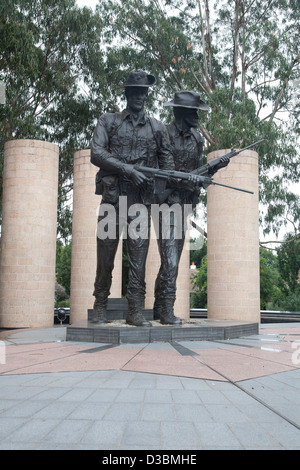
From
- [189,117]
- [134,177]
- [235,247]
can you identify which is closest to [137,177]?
[134,177]

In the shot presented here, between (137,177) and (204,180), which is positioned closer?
(137,177)

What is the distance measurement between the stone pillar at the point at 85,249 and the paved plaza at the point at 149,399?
8.27 metres

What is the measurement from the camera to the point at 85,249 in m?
12.8

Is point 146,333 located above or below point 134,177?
below

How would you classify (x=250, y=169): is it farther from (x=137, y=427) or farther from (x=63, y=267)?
(x=63, y=267)

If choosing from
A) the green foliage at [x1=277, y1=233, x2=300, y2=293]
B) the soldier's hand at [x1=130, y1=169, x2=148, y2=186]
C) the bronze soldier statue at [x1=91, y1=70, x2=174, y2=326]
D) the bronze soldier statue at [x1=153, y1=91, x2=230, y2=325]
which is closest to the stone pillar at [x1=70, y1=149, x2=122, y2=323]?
the bronze soldier statue at [x1=153, y1=91, x2=230, y2=325]

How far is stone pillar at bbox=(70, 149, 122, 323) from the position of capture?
12.7 meters

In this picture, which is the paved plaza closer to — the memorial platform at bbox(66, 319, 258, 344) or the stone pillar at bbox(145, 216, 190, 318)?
the memorial platform at bbox(66, 319, 258, 344)

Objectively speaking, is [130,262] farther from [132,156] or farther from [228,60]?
[228,60]

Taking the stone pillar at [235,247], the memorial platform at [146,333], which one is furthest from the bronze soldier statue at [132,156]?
the stone pillar at [235,247]

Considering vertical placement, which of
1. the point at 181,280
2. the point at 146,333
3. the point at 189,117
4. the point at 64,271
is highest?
the point at 189,117

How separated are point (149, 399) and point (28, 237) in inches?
355
